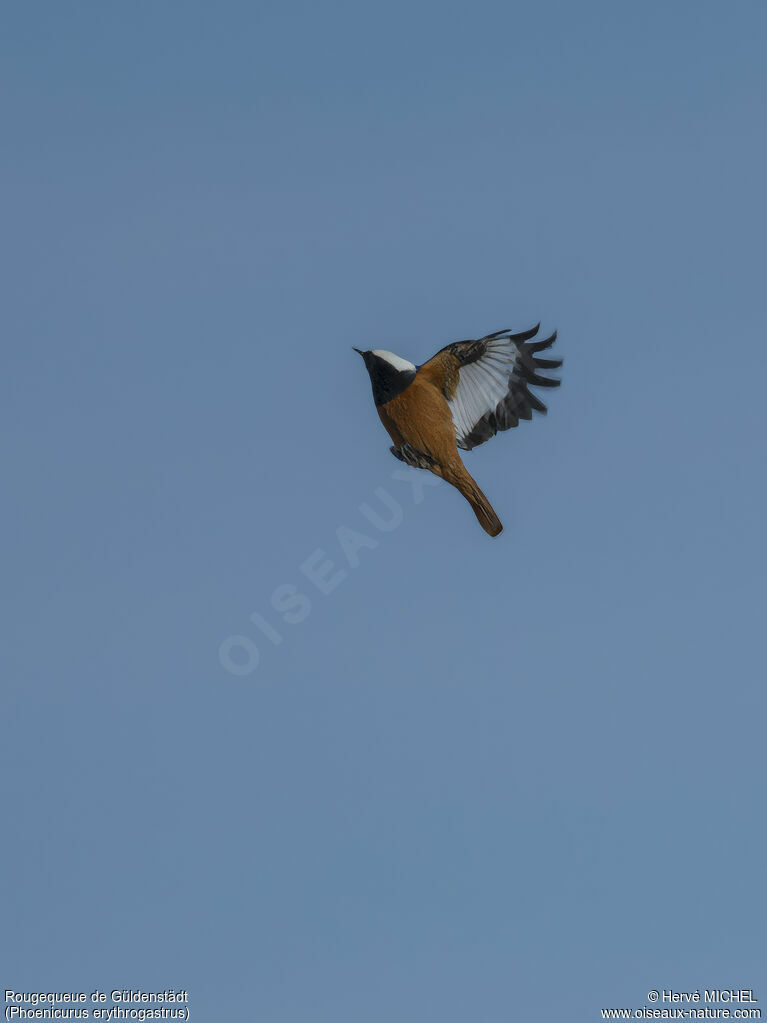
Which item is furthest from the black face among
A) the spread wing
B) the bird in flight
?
the spread wing

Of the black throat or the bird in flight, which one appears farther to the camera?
the bird in flight

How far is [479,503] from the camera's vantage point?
639 inches

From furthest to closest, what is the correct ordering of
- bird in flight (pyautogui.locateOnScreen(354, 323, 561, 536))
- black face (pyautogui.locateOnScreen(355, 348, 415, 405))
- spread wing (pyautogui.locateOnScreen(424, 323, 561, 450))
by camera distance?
1. spread wing (pyautogui.locateOnScreen(424, 323, 561, 450))
2. bird in flight (pyautogui.locateOnScreen(354, 323, 561, 536))
3. black face (pyautogui.locateOnScreen(355, 348, 415, 405))

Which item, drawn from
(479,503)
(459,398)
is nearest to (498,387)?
(459,398)

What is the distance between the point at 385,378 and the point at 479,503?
2.08m

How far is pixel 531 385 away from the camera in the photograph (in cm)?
1728

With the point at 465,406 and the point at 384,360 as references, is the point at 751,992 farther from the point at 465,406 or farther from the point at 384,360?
the point at 384,360

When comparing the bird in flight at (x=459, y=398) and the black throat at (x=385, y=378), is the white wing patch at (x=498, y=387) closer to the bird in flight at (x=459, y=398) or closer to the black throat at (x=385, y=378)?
the bird in flight at (x=459, y=398)

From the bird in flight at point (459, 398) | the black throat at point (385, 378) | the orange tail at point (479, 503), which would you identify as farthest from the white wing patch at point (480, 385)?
the black throat at point (385, 378)

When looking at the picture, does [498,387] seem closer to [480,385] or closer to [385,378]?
[480,385]

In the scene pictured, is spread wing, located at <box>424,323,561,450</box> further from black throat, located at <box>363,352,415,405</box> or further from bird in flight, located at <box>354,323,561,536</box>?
black throat, located at <box>363,352,415,405</box>

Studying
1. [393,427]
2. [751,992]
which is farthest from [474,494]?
[751,992]

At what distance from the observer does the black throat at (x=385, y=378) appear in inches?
621

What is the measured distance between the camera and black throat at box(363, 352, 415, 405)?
15.8 metres
